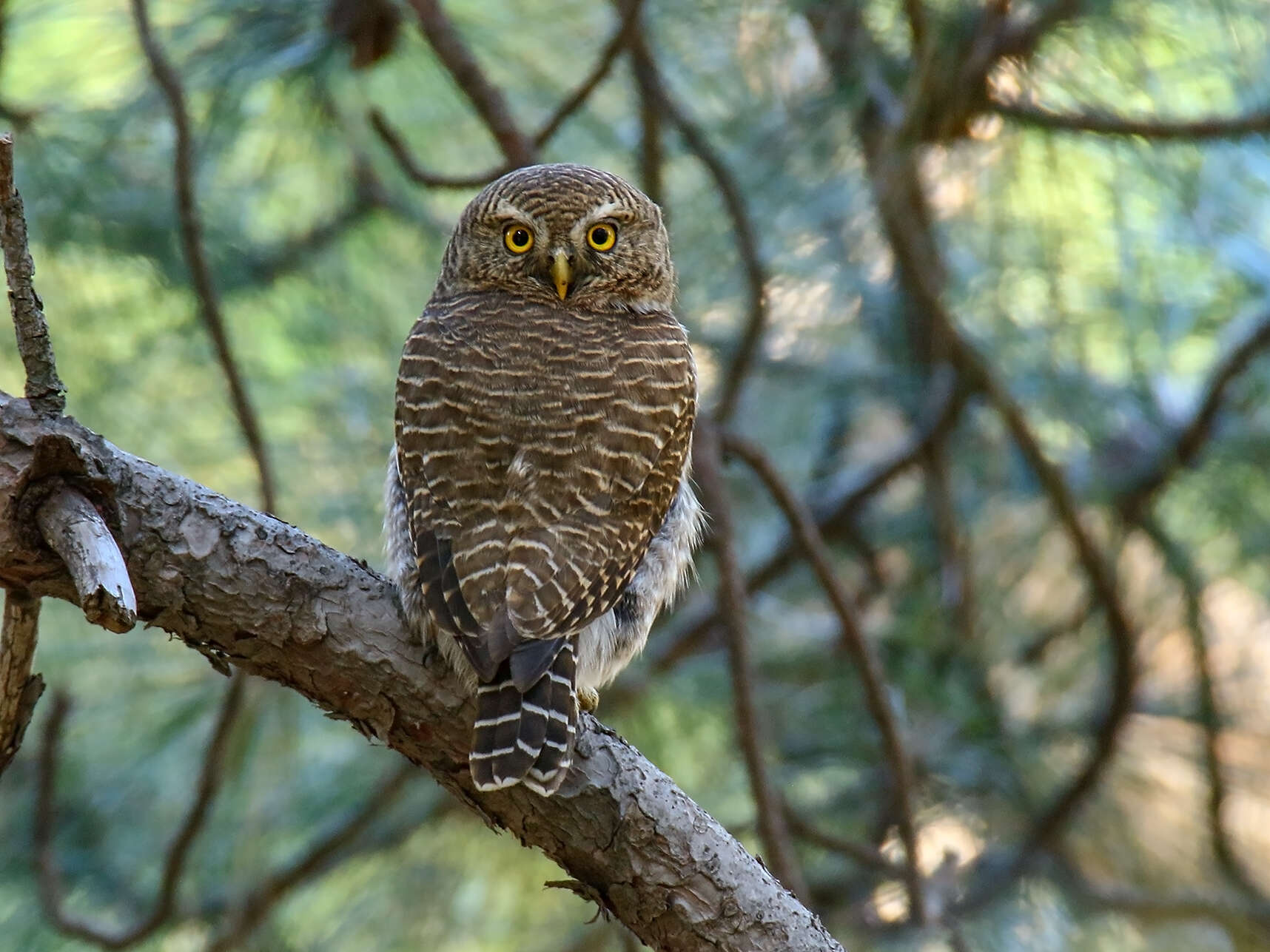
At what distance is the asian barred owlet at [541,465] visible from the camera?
2205 mm

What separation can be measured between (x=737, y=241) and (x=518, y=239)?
96cm

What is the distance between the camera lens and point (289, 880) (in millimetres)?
3385

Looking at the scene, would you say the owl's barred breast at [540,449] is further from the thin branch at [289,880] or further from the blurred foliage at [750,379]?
the blurred foliage at [750,379]

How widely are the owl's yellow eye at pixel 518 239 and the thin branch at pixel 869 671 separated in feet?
2.26

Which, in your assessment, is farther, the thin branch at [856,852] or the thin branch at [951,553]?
the thin branch at [951,553]

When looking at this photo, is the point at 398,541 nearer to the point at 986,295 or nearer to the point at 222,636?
the point at 222,636

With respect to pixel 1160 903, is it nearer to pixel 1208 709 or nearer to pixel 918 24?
pixel 1208 709

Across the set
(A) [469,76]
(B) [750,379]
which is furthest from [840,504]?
(A) [469,76]

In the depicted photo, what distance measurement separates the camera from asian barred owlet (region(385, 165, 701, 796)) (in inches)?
86.8

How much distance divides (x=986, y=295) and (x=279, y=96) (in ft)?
6.74

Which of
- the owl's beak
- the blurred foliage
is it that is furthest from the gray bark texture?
the blurred foliage

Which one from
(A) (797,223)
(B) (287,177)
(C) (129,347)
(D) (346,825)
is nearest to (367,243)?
(B) (287,177)

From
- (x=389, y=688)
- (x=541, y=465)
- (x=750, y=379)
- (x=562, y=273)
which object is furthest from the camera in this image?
(x=750, y=379)

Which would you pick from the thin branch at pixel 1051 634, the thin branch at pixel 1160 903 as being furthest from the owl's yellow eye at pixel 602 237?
the thin branch at pixel 1160 903
